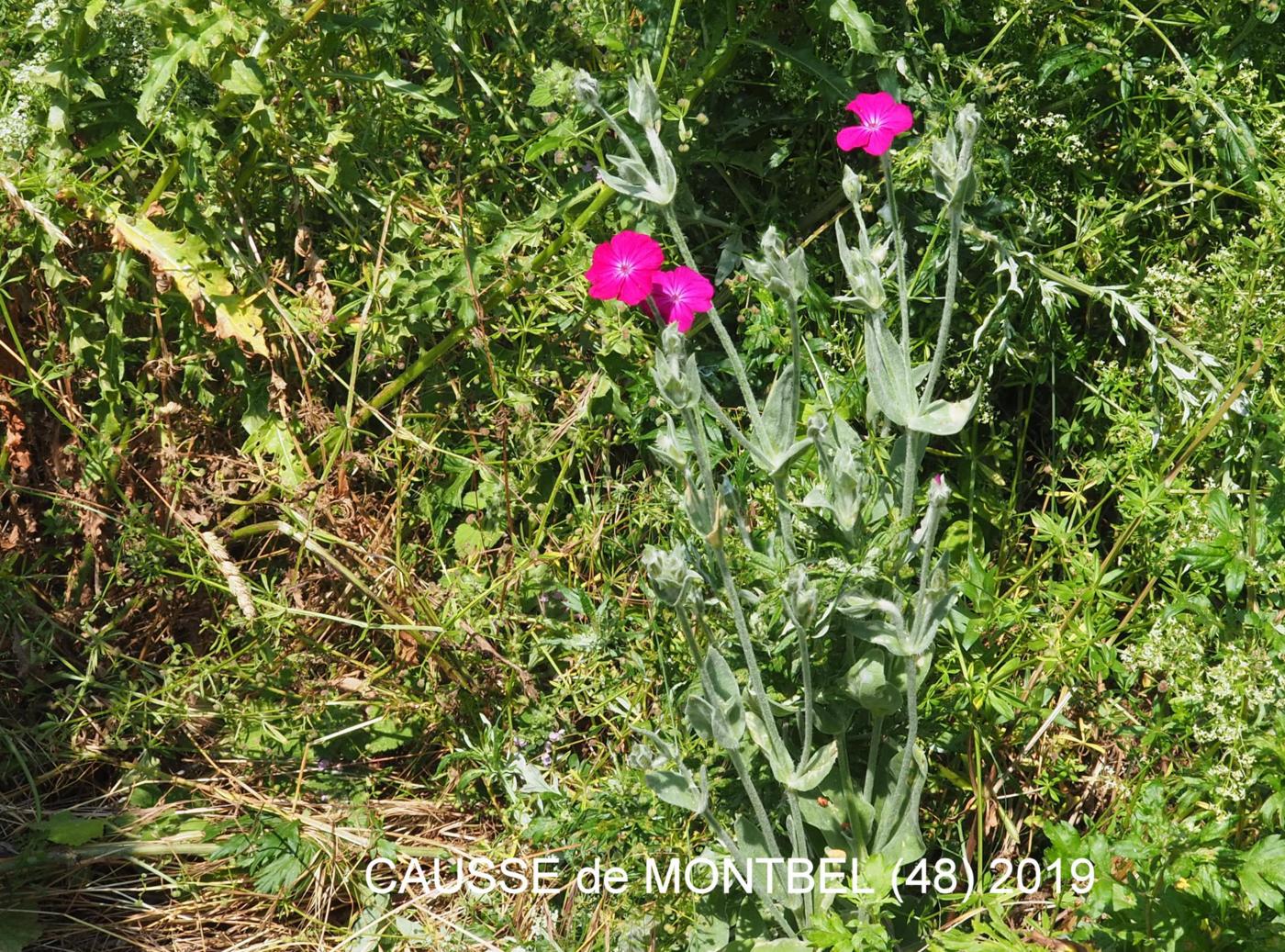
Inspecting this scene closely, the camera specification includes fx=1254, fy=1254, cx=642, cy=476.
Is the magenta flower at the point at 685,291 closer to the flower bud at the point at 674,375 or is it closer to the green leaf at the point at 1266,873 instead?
the flower bud at the point at 674,375

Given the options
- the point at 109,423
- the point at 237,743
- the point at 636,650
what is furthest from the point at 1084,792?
the point at 109,423

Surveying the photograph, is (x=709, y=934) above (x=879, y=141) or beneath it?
beneath

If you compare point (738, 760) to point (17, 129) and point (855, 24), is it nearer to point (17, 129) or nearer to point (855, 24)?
point (855, 24)

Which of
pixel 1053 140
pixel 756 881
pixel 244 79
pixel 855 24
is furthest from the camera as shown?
pixel 244 79

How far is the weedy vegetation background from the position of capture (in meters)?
2.15

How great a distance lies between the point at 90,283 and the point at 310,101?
60 cm

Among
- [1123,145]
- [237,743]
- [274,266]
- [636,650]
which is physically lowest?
[237,743]

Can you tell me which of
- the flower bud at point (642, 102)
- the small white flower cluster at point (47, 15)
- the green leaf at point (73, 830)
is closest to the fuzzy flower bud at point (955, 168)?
the flower bud at point (642, 102)

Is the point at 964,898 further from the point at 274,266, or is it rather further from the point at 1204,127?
the point at 274,266

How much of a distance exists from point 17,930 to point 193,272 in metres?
1.25

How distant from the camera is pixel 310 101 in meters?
2.53

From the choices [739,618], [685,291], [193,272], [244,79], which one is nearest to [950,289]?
[685,291]

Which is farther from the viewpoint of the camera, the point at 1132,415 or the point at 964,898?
the point at 1132,415

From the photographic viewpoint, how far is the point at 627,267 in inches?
69.1
